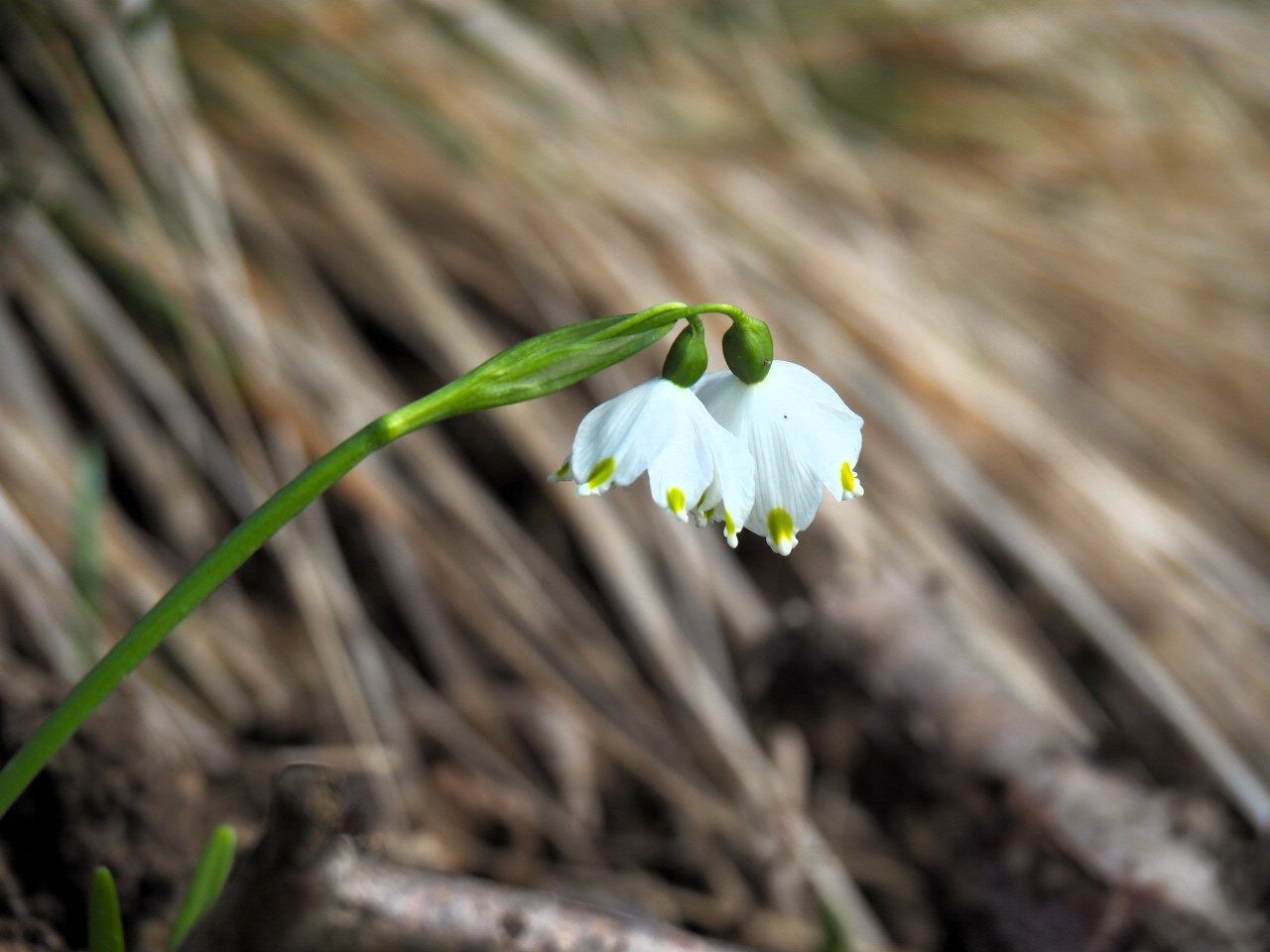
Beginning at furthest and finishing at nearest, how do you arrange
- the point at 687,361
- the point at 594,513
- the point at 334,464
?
the point at 594,513 < the point at 687,361 < the point at 334,464

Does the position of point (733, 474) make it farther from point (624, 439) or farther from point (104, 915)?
point (104, 915)

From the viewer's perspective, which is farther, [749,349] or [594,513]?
[594,513]

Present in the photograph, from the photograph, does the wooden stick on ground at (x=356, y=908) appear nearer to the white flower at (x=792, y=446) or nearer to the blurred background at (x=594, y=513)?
the blurred background at (x=594, y=513)

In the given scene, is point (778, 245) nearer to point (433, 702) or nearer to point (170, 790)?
point (433, 702)

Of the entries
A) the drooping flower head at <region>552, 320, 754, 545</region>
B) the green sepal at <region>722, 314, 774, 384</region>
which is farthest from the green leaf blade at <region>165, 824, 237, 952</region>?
the green sepal at <region>722, 314, 774, 384</region>

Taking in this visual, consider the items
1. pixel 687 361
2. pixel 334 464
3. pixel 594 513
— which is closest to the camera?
pixel 334 464

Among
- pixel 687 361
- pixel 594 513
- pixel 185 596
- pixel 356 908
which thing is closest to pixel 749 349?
pixel 687 361

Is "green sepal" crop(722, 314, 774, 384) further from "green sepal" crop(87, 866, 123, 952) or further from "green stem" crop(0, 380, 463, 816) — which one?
"green sepal" crop(87, 866, 123, 952)

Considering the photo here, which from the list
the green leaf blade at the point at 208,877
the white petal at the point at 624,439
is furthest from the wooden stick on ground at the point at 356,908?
the white petal at the point at 624,439
